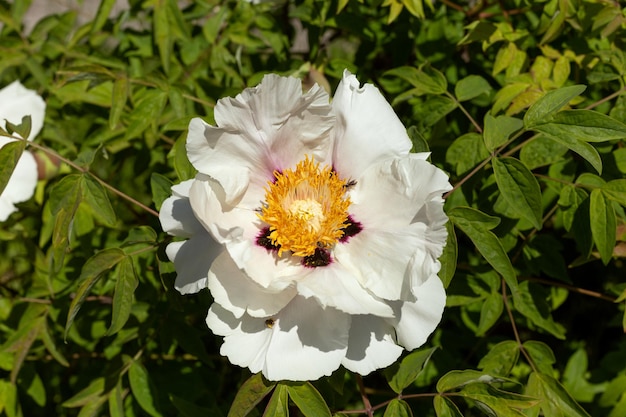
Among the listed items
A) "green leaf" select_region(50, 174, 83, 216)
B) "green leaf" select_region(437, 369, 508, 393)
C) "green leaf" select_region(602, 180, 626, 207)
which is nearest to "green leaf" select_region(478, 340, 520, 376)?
"green leaf" select_region(437, 369, 508, 393)

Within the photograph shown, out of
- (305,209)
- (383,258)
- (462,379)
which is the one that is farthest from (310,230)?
(462,379)

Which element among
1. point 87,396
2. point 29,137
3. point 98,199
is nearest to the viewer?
point 98,199

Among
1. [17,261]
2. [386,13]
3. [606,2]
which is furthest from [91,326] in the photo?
[606,2]

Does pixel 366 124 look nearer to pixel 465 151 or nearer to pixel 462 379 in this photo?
pixel 465 151

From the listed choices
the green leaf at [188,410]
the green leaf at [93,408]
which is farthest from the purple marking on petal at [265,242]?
the green leaf at [93,408]

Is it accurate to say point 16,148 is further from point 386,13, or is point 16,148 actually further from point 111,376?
point 386,13

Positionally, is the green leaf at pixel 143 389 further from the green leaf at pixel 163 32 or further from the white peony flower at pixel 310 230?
the green leaf at pixel 163 32
